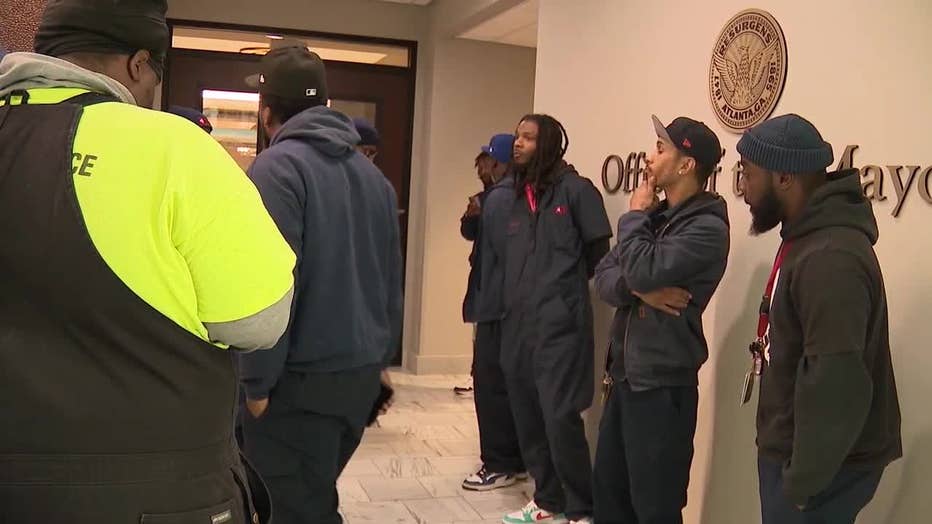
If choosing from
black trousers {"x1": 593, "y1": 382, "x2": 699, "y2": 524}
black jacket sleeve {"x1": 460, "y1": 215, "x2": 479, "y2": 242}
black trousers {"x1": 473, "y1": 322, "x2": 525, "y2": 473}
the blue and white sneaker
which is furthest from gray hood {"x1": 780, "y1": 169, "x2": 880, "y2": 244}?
black jacket sleeve {"x1": 460, "y1": 215, "x2": 479, "y2": 242}

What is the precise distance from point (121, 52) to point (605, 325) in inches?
103

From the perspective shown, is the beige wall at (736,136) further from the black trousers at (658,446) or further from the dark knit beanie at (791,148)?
the dark knit beanie at (791,148)

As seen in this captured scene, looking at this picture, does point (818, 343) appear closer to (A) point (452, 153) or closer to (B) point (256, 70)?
(A) point (452, 153)

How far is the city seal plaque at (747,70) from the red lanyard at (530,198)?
0.83 meters

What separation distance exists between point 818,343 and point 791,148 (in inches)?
18.3

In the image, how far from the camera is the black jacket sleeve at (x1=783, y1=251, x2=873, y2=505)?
175 cm

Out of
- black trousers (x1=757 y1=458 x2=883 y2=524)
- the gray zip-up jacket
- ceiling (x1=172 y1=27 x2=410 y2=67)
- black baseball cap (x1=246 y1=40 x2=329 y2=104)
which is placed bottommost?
black trousers (x1=757 y1=458 x2=883 y2=524)

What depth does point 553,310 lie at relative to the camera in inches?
129

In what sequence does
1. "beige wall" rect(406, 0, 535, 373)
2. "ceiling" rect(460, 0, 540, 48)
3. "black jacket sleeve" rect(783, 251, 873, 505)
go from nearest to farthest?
1. "black jacket sleeve" rect(783, 251, 873, 505)
2. "ceiling" rect(460, 0, 540, 48)
3. "beige wall" rect(406, 0, 535, 373)

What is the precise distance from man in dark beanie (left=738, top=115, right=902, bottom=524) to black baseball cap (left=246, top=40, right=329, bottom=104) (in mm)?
1013

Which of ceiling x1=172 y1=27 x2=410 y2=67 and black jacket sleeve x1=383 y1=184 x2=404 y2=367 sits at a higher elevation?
ceiling x1=172 y1=27 x2=410 y2=67

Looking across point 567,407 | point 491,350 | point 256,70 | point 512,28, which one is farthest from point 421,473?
point 256,70

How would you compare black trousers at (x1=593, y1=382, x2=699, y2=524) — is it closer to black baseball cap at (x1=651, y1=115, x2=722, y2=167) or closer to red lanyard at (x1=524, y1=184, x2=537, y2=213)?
black baseball cap at (x1=651, y1=115, x2=722, y2=167)

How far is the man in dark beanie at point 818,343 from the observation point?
1.75 m
